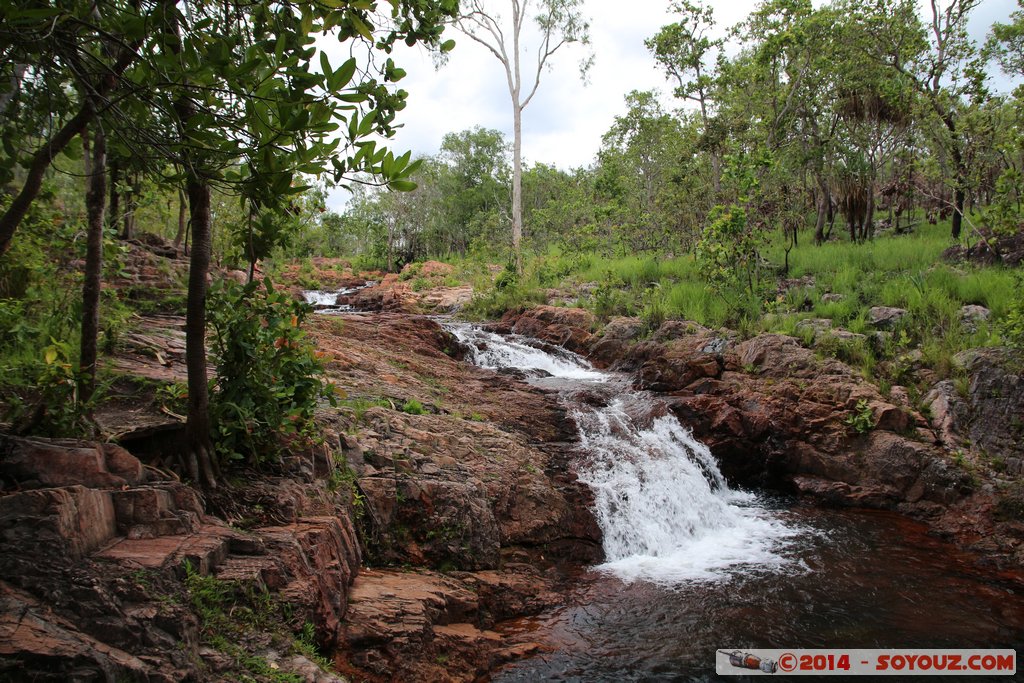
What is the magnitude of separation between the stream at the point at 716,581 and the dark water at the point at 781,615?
Answer: 0.01 metres

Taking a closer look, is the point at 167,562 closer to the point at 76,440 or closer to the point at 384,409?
the point at 76,440

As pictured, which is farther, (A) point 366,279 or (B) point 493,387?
(A) point 366,279

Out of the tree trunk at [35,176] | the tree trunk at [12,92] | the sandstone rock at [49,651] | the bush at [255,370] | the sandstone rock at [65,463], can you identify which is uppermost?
the tree trunk at [12,92]

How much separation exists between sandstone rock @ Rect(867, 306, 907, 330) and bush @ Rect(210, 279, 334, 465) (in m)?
10.1

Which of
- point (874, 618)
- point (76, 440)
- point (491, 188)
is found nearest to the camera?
point (76, 440)

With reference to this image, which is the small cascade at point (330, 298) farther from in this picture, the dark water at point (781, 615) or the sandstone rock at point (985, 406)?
the sandstone rock at point (985, 406)

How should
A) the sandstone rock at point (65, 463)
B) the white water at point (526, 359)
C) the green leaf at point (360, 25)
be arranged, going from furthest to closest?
1. the white water at point (526, 359)
2. the sandstone rock at point (65, 463)
3. the green leaf at point (360, 25)

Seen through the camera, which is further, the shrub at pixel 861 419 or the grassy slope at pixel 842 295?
the grassy slope at pixel 842 295

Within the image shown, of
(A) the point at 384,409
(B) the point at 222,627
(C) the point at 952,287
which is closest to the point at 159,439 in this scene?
(B) the point at 222,627

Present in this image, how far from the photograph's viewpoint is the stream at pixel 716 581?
16.7 feet

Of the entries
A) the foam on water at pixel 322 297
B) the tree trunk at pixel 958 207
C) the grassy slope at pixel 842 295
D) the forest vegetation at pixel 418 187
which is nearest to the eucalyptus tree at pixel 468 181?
the forest vegetation at pixel 418 187

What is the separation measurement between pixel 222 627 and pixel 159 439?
1.51 meters

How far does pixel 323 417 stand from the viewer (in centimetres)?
585

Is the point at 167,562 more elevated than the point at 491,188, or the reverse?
the point at 491,188
